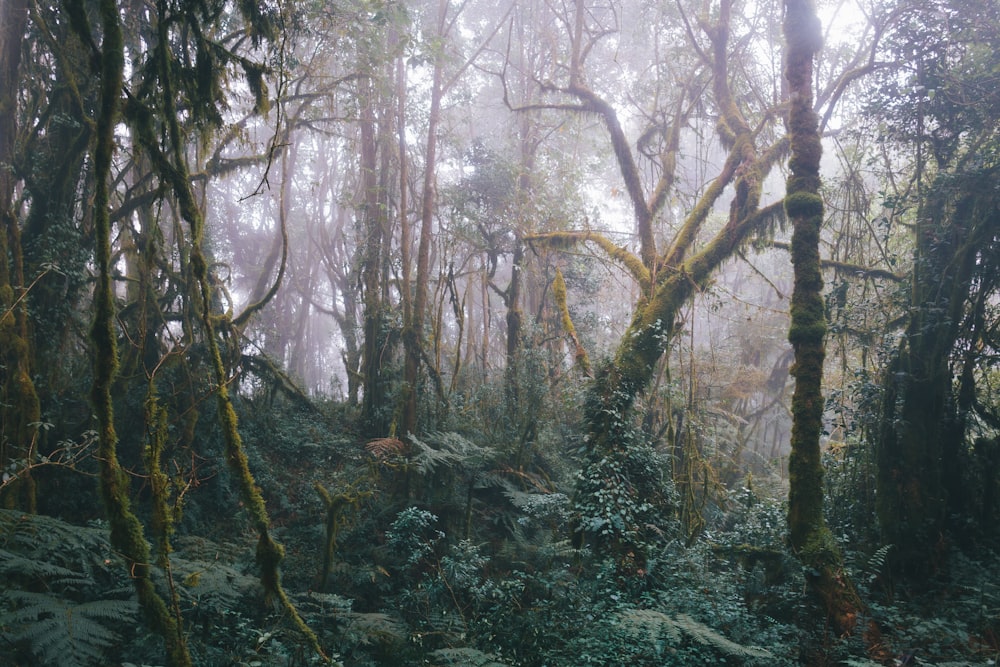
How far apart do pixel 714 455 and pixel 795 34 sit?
7518mm

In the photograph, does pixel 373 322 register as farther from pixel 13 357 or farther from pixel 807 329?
pixel 807 329

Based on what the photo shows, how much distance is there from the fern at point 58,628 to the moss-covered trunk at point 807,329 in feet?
18.7

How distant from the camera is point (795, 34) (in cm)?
646

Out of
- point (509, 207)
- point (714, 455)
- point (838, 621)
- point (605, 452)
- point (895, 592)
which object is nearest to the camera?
point (838, 621)

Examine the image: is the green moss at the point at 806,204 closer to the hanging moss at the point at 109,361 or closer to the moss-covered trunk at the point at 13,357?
the hanging moss at the point at 109,361

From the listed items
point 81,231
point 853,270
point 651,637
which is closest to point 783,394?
point 853,270

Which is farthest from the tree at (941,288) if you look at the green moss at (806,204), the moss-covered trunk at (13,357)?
the moss-covered trunk at (13,357)

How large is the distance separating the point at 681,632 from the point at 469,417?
6.52m

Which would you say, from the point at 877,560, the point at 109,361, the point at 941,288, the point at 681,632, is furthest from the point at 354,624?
the point at 941,288

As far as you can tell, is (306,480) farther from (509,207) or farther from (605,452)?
(509,207)

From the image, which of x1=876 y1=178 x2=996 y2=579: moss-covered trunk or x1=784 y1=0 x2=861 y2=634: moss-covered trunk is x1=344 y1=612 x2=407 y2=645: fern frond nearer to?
x1=784 y1=0 x2=861 y2=634: moss-covered trunk

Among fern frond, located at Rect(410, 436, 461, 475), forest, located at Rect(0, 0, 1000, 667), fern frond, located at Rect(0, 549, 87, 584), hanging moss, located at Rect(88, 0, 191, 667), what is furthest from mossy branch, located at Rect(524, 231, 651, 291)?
fern frond, located at Rect(0, 549, 87, 584)

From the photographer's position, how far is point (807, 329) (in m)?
6.13

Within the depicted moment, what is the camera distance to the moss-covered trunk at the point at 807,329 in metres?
5.67
